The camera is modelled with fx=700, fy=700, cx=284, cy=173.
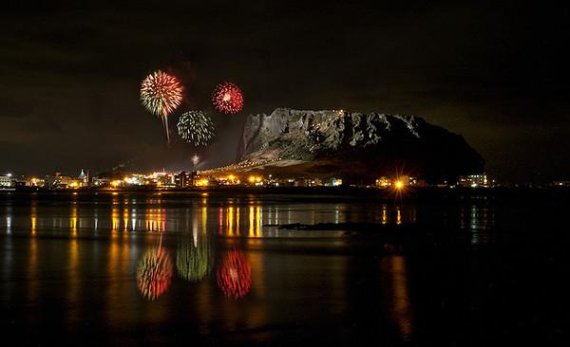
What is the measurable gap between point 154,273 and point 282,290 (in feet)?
15.8

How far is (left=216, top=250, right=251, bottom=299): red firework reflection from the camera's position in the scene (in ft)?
58.4

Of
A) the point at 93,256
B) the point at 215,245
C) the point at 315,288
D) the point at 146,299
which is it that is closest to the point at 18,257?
the point at 93,256

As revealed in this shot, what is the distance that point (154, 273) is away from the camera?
20969 mm

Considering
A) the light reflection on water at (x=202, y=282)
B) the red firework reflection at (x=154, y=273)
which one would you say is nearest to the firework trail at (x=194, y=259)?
the light reflection on water at (x=202, y=282)

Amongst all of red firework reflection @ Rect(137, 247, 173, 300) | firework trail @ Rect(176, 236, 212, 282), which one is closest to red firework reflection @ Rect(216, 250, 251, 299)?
firework trail @ Rect(176, 236, 212, 282)

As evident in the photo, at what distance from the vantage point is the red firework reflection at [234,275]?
17797 mm

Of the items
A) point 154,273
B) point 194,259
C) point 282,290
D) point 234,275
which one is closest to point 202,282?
point 234,275

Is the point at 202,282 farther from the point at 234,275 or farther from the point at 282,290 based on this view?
the point at 282,290

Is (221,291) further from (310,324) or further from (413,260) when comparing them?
(413,260)

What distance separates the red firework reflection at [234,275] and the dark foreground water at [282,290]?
50mm

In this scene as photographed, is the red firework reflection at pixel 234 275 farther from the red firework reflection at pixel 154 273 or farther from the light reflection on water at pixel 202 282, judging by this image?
the red firework reflection at pixel 154 273

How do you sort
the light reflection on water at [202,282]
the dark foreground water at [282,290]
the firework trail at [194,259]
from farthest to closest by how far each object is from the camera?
the firework trail at [194,259] < the light reflection on water at [202,282] < the dark foreground water at [282,290]

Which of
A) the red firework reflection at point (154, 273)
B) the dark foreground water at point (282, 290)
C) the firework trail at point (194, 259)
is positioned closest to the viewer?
the dark foreground water at point (282, 290)

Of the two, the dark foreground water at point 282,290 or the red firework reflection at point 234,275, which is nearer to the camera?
the dark foreground water at point 282,290
